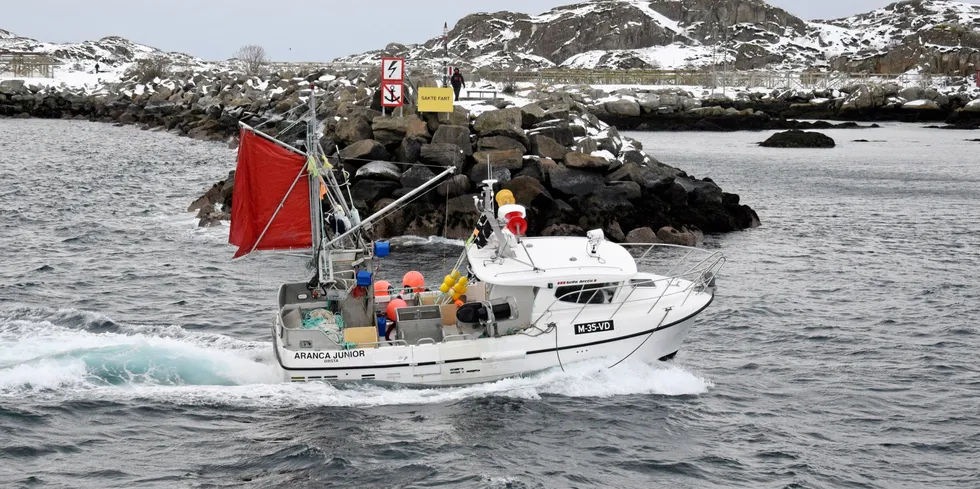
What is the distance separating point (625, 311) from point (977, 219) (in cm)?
2504

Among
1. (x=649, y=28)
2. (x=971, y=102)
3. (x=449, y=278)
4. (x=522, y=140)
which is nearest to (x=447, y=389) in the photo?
(x=449, y=278)

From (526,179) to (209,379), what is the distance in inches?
601

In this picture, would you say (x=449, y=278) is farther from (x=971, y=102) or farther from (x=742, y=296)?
(x=971, y=102)

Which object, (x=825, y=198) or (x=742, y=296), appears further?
(x=825, y=198)

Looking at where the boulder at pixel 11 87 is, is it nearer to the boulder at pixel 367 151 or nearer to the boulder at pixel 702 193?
the boulder at pixel 367 151

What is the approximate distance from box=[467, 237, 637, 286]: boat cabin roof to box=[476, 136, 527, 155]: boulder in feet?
48.0

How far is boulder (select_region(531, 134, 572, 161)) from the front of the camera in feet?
110

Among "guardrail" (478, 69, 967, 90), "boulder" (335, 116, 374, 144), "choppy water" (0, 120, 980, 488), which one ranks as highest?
"guardrail" (478, 69, 967, 90)

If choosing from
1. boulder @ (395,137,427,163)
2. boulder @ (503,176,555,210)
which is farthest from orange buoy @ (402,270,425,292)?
boulder @ (395,137,427,163)

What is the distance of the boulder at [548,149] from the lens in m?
33.7

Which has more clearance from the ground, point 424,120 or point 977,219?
point 424,120

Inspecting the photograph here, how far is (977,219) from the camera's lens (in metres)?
37.4

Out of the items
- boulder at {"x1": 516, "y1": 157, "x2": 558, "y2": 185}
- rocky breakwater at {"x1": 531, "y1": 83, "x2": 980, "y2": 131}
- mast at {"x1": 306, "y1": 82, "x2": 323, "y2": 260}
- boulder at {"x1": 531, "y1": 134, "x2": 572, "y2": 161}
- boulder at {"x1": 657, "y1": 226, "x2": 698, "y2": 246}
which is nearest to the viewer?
mast at {"x1": 306, "y1": 82, "x2": 323, "y2": 260}

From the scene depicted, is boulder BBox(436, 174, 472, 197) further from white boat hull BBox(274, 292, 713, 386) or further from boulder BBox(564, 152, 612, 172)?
white boat hull BBox(274, 292, 713, 386)
